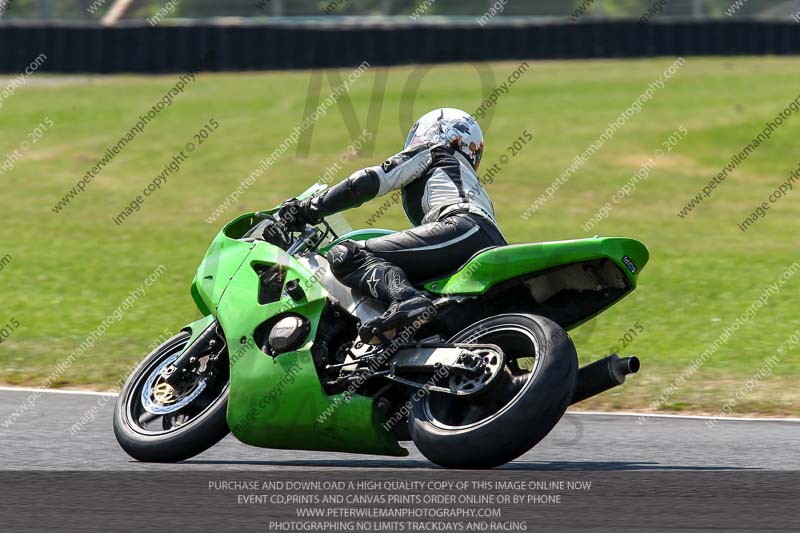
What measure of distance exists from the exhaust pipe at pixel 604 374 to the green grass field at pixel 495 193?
236 centimetres

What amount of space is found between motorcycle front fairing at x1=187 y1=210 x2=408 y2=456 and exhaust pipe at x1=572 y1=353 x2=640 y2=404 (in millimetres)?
928

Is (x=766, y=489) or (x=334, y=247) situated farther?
(x=334, y=247)

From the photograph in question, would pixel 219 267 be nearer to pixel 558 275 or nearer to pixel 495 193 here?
pixel 558 275

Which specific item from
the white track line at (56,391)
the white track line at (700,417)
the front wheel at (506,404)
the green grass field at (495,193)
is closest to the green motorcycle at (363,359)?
the front wheel at (506,404)

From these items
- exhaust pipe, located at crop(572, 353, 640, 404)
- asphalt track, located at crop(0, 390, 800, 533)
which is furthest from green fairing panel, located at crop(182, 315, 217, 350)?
exhaust pipe, located at crop(572, 353, 640, 404)

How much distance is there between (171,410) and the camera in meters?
7.06

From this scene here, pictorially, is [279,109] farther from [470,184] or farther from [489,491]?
[489,491]

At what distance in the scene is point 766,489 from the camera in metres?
5.65

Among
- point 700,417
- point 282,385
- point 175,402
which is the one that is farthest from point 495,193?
point 282,385

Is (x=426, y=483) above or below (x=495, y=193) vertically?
above

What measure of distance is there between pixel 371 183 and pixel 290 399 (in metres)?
1.14

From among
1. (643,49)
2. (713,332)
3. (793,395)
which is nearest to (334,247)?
(793,395)

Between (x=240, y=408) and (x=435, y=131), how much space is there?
1.74 meters

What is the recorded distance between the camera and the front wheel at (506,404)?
597cm
